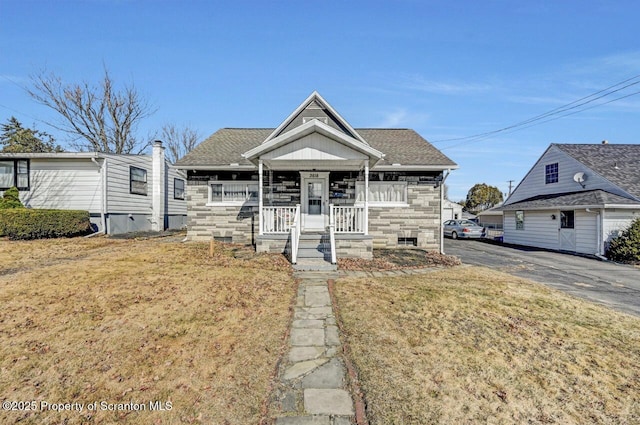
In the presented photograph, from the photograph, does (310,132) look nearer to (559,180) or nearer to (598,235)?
(598,235)

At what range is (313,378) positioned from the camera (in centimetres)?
330

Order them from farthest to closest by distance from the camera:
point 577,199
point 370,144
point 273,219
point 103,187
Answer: point 577,199, point 370,144, point 103,187, point 273,219

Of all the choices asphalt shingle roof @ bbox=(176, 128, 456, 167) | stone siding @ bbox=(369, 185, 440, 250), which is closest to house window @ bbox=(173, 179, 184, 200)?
asphalt shingle roof @ bbox=(176, 128, 456, 167)

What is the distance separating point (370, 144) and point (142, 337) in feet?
40.7

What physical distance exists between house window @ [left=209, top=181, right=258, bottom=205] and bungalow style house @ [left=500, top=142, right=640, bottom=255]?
1502 centimetres

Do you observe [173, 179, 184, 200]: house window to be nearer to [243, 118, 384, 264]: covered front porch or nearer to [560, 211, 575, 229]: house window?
[243, 118, 384, 264]: covered front porch

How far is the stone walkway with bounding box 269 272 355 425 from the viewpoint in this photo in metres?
2.73

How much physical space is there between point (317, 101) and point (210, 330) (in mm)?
10896

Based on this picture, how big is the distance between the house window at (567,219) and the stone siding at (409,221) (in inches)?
325

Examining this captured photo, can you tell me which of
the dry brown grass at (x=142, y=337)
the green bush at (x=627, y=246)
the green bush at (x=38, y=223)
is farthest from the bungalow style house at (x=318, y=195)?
the green bush at (x=627, y=246)

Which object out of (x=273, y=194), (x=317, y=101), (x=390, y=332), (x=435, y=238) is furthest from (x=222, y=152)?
(x=390, y=332)

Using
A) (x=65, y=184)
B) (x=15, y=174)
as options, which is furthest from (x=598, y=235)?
(x=15, y=174)

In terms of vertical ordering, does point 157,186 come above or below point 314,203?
above

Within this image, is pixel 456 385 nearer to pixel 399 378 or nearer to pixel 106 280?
pixel 399 378
